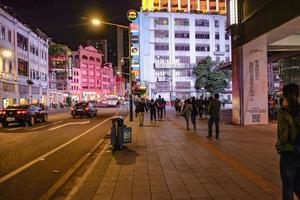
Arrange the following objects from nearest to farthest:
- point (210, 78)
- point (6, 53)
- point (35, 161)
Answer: point (35, 161)
point (6, 53)
point (210, 78)

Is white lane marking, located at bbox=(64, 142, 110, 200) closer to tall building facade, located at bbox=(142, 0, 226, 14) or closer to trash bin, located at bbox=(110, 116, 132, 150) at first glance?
trash bin, located at bbox=(110, 116, 132, 150)

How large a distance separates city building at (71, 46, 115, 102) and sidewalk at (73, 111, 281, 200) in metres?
112

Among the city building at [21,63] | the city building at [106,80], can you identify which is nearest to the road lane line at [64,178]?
the city building at [21,63]

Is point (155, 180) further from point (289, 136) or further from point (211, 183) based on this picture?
point (289, 136)

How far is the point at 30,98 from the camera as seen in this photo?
6331 centimetres

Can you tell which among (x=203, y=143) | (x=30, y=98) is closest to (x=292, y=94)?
(x=203, y=143)

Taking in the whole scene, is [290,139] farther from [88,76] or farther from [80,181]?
[88,76]

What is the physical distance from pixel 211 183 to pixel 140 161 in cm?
324

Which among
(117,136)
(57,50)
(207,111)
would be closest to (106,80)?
(57,50)

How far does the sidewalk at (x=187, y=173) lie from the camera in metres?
6.93

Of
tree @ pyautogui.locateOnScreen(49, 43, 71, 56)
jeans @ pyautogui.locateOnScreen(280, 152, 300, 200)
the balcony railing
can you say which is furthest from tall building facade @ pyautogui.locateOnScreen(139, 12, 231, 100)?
jeans @ pyautogui.locateOnScreen(280, 152, 300, 200)

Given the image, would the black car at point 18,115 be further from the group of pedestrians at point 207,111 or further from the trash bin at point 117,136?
the trash bin at point 117,136

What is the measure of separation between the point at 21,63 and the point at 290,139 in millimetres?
58082

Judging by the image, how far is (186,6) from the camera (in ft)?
319
